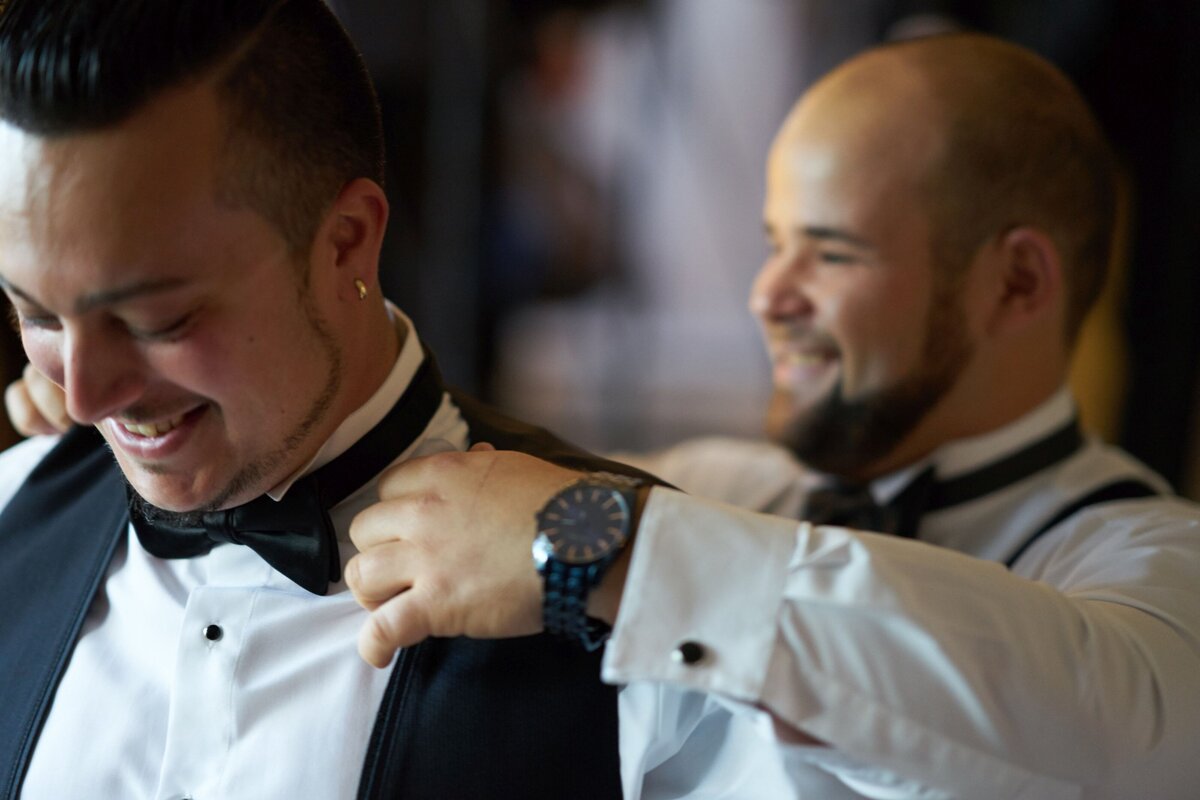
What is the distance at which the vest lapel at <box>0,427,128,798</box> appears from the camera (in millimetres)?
1115

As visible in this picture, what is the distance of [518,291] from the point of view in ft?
15.1

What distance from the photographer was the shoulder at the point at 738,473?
6.58ft

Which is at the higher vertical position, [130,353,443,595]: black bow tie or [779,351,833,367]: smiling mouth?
[130,353,443,595]: black bow tie

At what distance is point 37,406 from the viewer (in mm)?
1358

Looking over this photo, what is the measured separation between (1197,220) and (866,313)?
6.17ft

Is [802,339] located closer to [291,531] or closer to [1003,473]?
[1003,473]

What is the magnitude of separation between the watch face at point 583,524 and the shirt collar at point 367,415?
0.85 feet

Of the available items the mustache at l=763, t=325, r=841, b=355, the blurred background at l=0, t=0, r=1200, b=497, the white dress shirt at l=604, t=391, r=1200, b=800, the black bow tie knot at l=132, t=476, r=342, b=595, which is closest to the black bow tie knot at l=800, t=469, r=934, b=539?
the mustache at l=763, t=325, r=841, b=355

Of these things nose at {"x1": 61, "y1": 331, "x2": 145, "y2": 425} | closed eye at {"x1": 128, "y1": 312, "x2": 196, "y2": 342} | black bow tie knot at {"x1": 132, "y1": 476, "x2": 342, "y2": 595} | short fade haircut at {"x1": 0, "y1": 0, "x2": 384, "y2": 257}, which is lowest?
black bow tie knot at {"x1": 132, "y1": 476, "x2": 342, "y2": 595}

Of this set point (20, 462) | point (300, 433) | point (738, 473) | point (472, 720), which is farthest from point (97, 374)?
point (738, 473)

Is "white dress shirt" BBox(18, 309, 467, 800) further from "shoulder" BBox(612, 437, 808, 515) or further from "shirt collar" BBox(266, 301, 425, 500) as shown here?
"shoulder" BBox(612, 437, 808, 515)

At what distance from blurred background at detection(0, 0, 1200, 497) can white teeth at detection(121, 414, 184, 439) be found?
8.67ft

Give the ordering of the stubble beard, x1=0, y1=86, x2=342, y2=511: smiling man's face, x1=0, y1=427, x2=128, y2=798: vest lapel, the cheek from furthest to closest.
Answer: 1. the cheek
2. x1=0, y1=427, x2=128, y2=798: vest lapel
3. the stubble beard
4. x1=0, y1=86, x2=342, y2=511: smiling man's face

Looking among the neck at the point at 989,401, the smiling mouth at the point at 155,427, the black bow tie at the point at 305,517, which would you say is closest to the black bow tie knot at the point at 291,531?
the black bow tie at the point at 305,517
